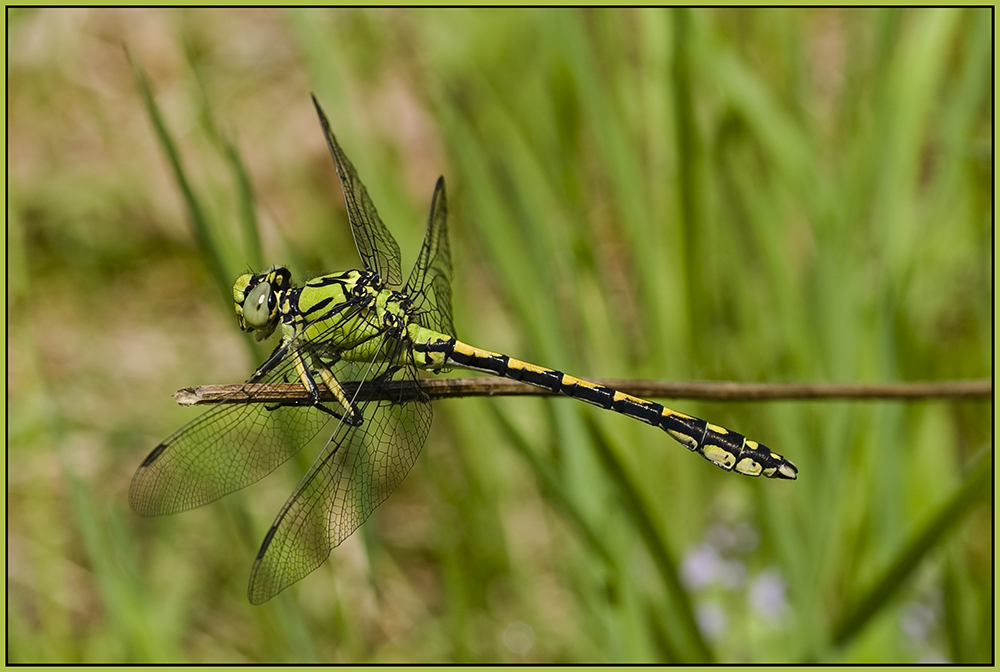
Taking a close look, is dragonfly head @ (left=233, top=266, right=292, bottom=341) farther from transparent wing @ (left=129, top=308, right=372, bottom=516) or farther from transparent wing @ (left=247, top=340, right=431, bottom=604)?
transparent wing @ (left=247, top=340, right=431, bottom=604)

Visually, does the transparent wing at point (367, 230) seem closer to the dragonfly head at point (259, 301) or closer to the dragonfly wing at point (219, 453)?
the dragonfly head at point (259, 301)

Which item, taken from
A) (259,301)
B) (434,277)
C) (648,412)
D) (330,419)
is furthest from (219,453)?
(648,412)

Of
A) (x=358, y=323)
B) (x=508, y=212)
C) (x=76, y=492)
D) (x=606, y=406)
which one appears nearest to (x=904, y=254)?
(x=606, y=406)

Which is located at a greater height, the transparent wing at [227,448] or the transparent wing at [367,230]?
the transparent wing at [367,230]

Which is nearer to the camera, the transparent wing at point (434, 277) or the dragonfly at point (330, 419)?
the dragonfly at point (330, 419)

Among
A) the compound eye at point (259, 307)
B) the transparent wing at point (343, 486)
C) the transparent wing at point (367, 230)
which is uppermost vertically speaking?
the transparent wing at point (367, 230)

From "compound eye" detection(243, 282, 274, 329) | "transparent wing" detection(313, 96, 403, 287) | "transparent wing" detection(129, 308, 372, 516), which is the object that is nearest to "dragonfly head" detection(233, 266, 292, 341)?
"compound eye" detection(243, 282, 274, 329)

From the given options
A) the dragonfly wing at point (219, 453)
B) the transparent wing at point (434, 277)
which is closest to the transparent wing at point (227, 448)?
the dragonfly wing at point (219, 453)

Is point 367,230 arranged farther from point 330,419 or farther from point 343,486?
point 343,486

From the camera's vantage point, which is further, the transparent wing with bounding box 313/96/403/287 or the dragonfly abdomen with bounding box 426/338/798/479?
the transparent wing with bounding box 313/96/403/287
